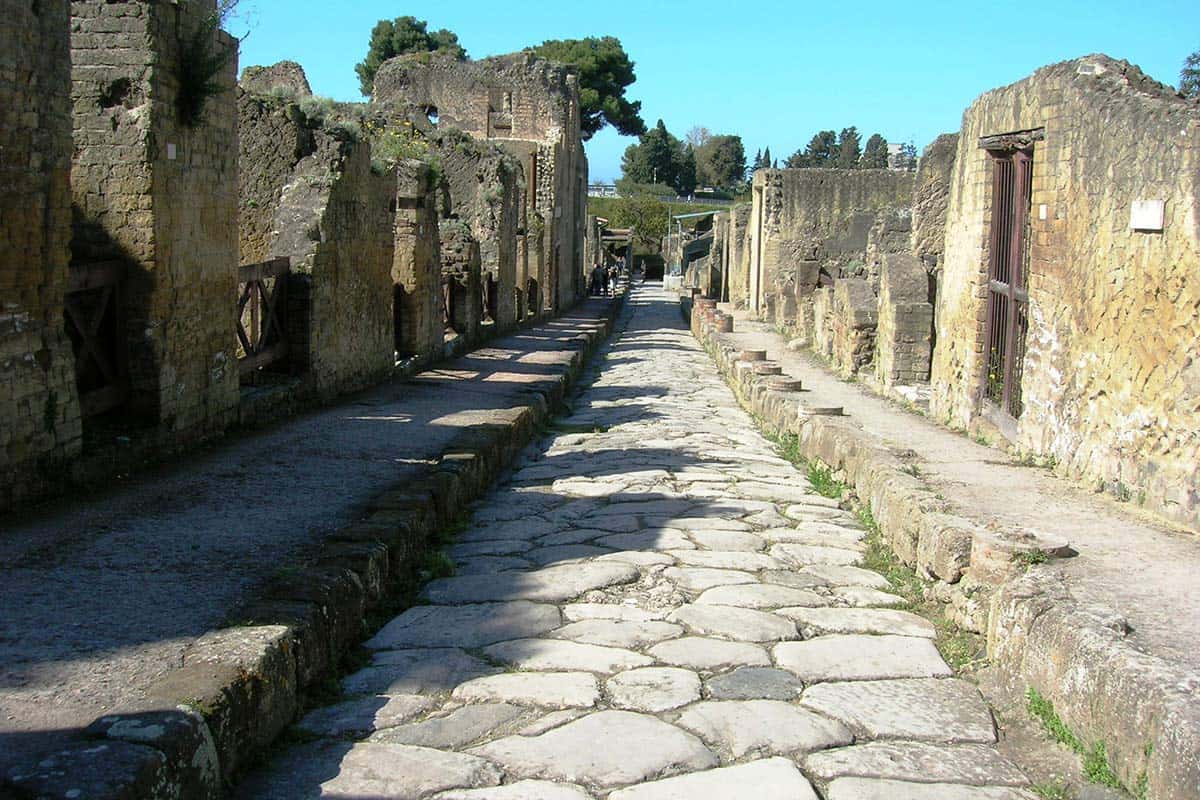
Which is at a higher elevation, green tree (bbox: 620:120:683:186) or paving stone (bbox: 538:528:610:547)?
green tree (bbox: 620:120:683:186)

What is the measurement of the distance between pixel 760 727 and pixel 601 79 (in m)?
71.7

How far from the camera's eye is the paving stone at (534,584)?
5230mm

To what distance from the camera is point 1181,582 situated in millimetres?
4328

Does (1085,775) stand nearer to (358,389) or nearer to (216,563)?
(216,563)

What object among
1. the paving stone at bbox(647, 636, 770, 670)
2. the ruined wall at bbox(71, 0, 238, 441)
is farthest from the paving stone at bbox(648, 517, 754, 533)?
the ruined wall at bbox(71, 0, 238, 441)

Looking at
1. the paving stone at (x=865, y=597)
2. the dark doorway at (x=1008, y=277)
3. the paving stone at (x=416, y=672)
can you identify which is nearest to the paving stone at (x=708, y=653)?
the paving stone at (x=416, y=672)

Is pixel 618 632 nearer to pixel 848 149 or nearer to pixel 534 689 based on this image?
pixel 534 689

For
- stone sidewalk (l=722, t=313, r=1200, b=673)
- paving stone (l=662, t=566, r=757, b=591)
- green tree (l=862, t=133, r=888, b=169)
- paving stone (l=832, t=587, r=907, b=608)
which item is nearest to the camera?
stone sidewalk (l=722, t=313, r=1200, b=673)

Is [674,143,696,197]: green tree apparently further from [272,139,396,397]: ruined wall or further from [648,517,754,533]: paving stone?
[648,517,754,533]: paving stone

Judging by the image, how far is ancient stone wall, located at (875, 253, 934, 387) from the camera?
476 inches

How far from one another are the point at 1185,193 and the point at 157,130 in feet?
18.2

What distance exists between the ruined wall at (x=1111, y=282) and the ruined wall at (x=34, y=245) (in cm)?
515

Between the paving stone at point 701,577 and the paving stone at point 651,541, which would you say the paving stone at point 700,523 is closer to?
the paving stone at point 651,541

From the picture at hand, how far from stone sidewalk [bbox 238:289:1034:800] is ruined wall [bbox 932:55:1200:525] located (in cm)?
135
